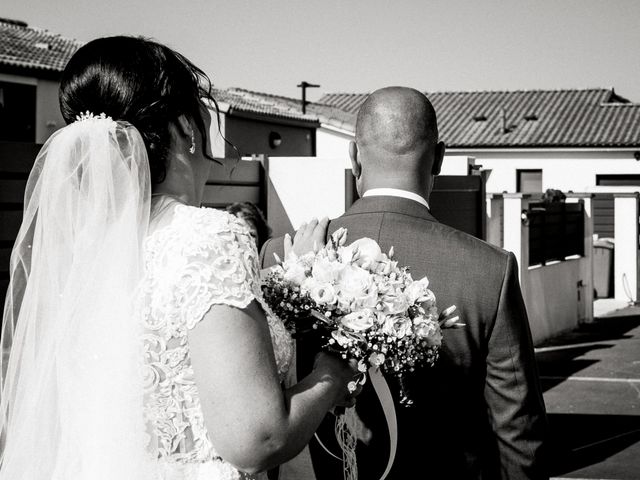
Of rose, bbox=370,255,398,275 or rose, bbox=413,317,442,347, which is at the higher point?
rose, bbox=370,255,398,275

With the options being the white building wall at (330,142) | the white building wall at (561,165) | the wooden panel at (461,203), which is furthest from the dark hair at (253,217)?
the white building wall at (561,165)

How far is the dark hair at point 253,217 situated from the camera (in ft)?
21.4

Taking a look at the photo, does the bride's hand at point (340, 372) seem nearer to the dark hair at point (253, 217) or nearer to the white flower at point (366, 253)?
the white flower at point (366, 253)

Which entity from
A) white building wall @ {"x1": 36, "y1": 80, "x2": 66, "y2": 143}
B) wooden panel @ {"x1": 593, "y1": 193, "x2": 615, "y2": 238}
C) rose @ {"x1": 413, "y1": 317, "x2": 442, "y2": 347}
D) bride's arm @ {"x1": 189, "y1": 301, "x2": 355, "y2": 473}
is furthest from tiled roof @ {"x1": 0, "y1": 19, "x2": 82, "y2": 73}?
bride's arm @ {"x1": 189, "y1": 301, "x2": 355, "y2": 473}

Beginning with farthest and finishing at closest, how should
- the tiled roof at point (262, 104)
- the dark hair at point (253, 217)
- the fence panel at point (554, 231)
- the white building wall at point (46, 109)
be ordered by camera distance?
the tiled roof at point (262, 104) < the white building wall at point (46, 109) < the fence panel at point (554, 231) < the dark hair at point (253, 217)

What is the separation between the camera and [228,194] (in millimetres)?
7207

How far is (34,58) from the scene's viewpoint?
1008 inches

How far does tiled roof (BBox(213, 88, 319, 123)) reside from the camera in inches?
1105

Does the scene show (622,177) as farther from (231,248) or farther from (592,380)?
(231,248)

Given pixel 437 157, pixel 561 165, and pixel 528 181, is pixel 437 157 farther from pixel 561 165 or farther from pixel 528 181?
pixel 528 181

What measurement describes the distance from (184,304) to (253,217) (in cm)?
478

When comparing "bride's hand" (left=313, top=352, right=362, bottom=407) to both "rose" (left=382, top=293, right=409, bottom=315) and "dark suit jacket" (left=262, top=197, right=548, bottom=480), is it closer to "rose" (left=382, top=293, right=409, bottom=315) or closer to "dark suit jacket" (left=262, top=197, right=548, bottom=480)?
"rose" (left=382, top=293, right=409, bottom=315)

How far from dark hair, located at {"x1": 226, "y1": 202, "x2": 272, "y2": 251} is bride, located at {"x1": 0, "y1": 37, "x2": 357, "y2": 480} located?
426 cm

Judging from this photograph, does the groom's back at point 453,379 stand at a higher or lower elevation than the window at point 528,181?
lower
